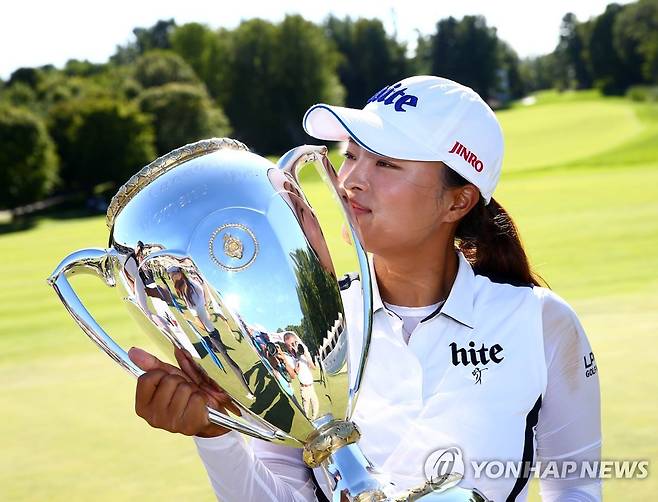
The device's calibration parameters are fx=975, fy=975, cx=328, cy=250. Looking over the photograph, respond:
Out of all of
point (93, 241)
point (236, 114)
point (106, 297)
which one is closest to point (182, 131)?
point (236, 114)

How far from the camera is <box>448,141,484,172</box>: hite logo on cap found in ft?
5.11

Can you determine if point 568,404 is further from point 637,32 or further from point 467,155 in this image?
point 637,32

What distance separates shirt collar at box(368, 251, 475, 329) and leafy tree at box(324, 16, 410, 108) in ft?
210

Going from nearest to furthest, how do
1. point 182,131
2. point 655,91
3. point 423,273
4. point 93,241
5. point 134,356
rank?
1. point 134,356
2. point 423,273
3. point 93,241
4. point 182,131
5. point 655,91

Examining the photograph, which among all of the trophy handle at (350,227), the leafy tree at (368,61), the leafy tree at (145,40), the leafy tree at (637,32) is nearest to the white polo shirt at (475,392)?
the trophy handle at (350,227)

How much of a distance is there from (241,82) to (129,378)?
188ft

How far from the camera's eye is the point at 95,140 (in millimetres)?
37312

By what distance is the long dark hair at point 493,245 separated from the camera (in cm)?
181

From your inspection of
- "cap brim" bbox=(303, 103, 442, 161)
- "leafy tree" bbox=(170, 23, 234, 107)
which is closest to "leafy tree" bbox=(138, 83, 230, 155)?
"leafy tree" bbox=(170, 23, 234, 107)

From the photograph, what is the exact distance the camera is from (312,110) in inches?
59.2

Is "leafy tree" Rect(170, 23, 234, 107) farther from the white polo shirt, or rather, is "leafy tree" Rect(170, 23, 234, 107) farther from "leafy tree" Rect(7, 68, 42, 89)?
the white polo shirt

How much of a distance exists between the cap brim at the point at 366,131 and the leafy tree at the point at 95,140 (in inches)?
1418

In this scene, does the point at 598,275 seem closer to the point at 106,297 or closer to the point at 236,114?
the point at 106,297

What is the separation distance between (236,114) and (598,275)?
179ft
